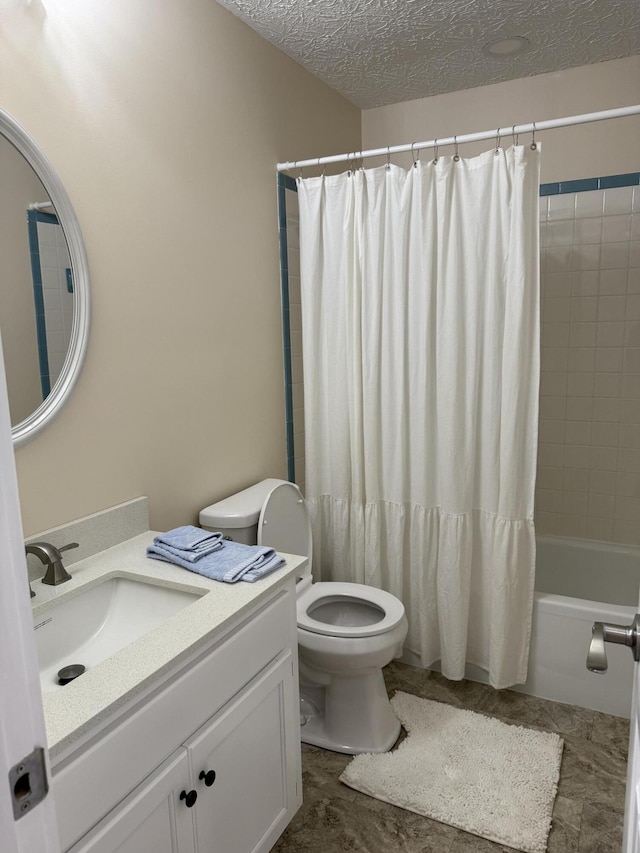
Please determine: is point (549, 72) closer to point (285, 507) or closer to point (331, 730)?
point (285, 507)

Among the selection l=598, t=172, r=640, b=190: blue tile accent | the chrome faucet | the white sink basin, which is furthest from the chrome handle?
l=598, t=172, r=640, b=190: blue tile accent

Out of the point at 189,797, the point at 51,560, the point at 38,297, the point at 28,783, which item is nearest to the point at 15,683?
the point at 28,783

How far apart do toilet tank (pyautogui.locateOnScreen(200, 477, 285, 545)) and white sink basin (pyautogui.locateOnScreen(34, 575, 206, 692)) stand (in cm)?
50

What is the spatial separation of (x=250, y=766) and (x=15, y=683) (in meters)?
1.17

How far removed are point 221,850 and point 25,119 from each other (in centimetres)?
179

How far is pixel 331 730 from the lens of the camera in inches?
88.4

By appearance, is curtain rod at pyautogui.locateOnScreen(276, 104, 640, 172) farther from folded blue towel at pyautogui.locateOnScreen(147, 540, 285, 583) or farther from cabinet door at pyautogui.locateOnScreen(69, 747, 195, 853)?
cabinet door at pyautogui.locateOnScreen(69, 747, 195, 853)

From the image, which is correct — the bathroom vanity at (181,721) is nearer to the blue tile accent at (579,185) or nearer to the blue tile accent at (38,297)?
the blue tile accent at (38,297)

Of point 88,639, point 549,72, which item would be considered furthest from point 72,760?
point 549,72

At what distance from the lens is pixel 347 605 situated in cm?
244

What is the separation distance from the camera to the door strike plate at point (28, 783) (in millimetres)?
586

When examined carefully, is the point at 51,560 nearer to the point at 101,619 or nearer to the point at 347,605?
the point at 101,619

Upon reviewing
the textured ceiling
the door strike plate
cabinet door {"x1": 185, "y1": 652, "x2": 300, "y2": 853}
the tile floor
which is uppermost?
the textured ceiling

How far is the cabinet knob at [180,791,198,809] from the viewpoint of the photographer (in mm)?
1331
